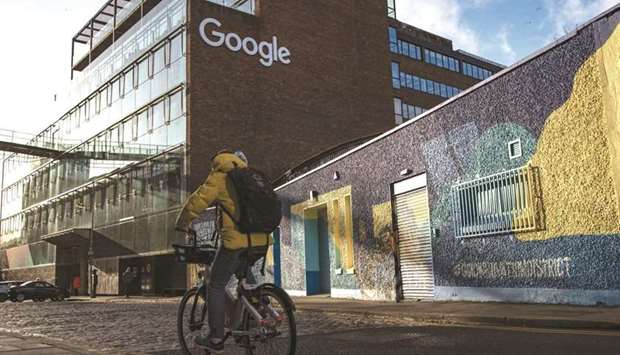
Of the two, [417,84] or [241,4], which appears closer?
[241,4]

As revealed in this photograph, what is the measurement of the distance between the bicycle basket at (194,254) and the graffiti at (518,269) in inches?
314

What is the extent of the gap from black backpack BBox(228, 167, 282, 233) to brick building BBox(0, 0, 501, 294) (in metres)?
26.2

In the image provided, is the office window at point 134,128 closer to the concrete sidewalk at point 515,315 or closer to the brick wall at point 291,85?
the brick wall at point 291,85

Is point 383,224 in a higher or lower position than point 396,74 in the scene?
lower

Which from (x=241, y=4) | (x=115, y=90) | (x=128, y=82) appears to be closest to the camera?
(x=241, y=4)

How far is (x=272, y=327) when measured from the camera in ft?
16.5

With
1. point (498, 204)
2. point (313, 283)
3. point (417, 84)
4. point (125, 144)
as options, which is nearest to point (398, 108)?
point (417, 84)

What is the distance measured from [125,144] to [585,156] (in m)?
31.6

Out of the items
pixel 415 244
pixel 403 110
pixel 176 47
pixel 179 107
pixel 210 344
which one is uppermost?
pixel 403 110

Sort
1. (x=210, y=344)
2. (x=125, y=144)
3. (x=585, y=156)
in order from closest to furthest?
1. (x=210, y=344)
2. (x=585, y=156)
3. (x=125, y=144)

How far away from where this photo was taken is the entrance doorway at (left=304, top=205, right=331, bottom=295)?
2127 centimetres

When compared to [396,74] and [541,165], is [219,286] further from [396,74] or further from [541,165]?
[396,74]

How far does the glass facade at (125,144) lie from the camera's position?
32.7 m

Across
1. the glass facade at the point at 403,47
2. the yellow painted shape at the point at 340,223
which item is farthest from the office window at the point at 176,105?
the glass facade at the point at 403,47
